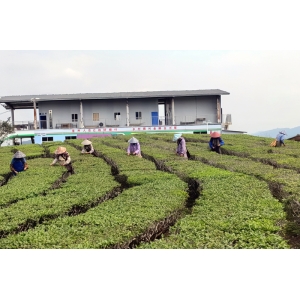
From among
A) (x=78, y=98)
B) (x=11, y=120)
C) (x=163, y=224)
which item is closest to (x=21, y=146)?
(x=11, y=120)

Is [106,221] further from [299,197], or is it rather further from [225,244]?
[299,197]

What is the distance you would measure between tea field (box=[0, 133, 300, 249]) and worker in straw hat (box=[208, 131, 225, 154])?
0.25 m

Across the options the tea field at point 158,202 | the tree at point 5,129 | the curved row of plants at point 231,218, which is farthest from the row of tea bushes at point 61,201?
the tree at point 5,129

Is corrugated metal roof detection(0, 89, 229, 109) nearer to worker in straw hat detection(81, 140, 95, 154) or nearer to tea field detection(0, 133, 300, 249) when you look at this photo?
worker in straw hat detection(81, 140, 95, 154)

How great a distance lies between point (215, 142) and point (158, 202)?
510 cm

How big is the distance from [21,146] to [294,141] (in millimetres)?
10159

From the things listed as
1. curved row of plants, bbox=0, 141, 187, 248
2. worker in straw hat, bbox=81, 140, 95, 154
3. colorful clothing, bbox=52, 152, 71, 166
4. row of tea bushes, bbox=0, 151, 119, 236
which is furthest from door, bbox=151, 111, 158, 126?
curved row of plants, bbox=0, 141, 187, 248

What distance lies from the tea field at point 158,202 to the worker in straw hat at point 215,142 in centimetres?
25

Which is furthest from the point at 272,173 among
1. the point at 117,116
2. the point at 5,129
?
the point at 5,129

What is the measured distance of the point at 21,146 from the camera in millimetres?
15078

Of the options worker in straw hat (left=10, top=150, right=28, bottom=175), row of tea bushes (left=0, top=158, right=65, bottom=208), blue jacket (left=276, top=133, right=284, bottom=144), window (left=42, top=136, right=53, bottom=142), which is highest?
window (left=42, top=136, right=53, bottom=142)

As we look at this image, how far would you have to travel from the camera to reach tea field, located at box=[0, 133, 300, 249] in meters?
6.38

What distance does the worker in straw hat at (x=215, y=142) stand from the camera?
39.9 feet

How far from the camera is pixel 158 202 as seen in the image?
772 centimetres
